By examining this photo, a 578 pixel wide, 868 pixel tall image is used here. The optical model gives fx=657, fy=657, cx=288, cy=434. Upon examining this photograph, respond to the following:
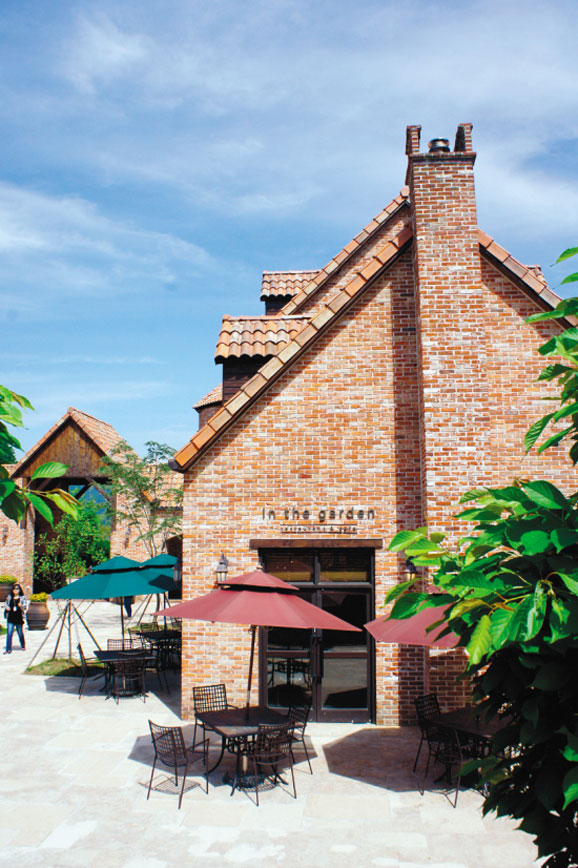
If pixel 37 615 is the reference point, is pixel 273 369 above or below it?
above

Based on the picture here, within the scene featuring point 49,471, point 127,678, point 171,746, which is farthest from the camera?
point 127,678

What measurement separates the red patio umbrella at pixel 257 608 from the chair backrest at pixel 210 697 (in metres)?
1.84

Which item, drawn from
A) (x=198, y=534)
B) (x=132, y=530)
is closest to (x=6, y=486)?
(x=198, y=534)

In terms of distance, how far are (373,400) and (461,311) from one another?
2029 millimetres

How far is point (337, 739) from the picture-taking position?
998 cm

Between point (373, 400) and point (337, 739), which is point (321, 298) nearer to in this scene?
point (373, 400)

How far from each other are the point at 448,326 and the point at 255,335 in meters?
4.83

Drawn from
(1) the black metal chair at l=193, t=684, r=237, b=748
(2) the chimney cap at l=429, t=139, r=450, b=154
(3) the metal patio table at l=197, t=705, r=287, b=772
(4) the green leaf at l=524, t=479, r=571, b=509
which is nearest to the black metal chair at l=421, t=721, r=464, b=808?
(3) the metal patio table at l=197, t=705, r=287, b=772

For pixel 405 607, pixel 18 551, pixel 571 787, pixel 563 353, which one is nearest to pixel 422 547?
pixel 405 607

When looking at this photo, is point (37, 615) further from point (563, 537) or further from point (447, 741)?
point (563, 537)

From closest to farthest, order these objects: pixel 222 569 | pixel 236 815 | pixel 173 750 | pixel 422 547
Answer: pixel 422 547
pixel 236 815
pixel 173 750
pixel 222 569

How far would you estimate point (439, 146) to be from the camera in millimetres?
11070

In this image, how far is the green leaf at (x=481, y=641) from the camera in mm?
2801

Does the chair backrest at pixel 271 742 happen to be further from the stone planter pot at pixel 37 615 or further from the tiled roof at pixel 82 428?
the tiled roof at pixel 82 428
